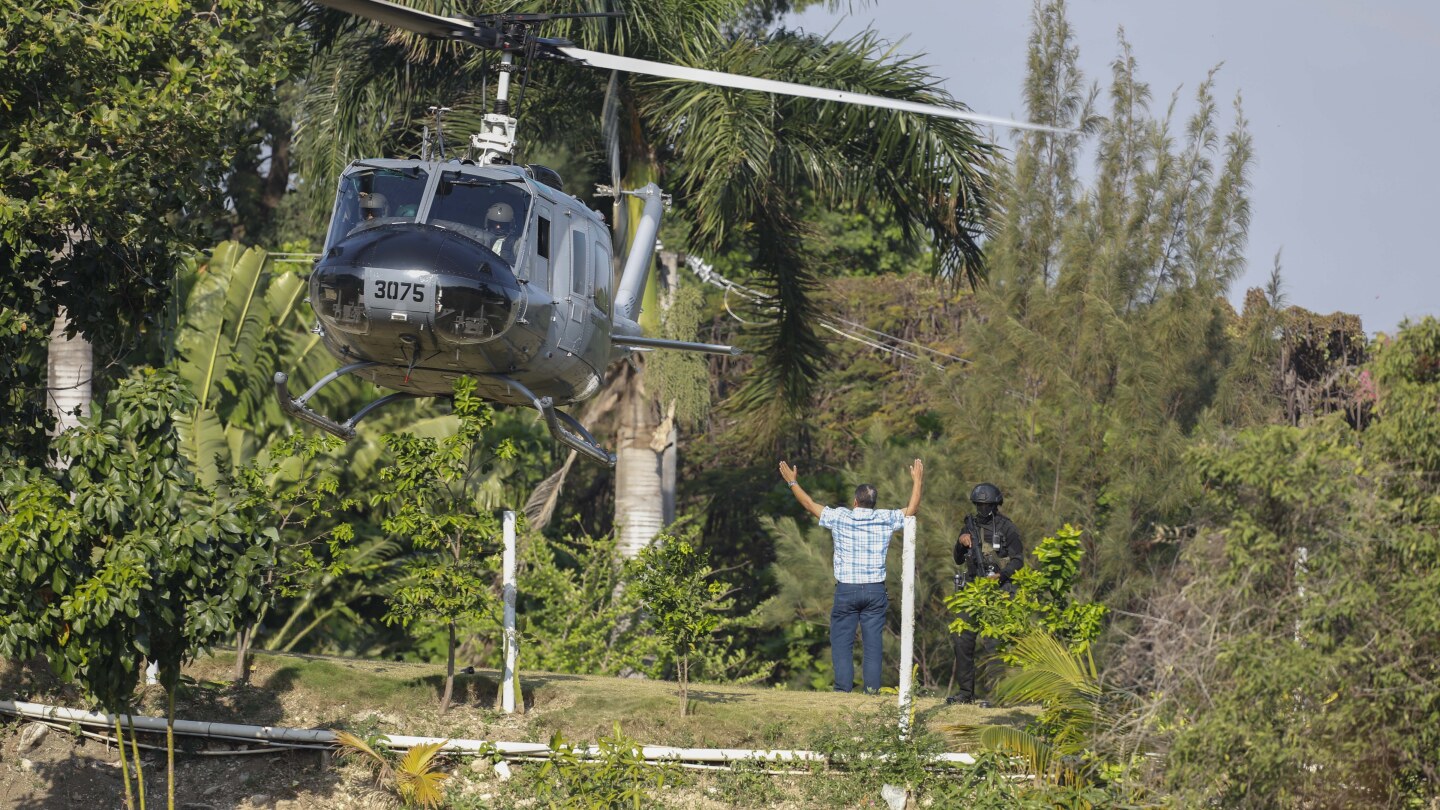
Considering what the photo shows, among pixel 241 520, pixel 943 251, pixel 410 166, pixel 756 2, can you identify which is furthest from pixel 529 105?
pixel 241 520

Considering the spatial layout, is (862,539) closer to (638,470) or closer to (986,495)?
(986,495)

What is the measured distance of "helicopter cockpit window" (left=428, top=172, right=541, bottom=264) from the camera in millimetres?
11406

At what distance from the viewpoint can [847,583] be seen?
42.2 feet

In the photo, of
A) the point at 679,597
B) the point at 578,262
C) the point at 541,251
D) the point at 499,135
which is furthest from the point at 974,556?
the point at 499,135

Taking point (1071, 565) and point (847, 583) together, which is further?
point (847, 583)

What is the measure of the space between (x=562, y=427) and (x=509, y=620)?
4.73 ft

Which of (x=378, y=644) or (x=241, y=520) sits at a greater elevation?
(x=241, y=520)

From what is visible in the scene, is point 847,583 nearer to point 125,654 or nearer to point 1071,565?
point 1071,565

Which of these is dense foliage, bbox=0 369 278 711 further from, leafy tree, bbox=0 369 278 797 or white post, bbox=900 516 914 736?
white post, bbox=900 516 914 736

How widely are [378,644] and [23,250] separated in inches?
525

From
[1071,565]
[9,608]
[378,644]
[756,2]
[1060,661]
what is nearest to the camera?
[9,608]

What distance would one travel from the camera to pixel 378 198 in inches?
450

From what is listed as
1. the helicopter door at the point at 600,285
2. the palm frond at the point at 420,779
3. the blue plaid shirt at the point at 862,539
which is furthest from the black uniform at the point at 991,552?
the palm frond at the point at 420,779

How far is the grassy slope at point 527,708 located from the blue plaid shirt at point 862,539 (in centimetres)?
91
